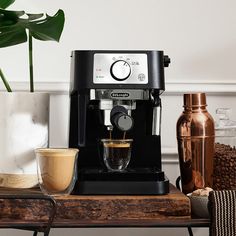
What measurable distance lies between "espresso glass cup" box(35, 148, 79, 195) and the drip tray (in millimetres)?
26

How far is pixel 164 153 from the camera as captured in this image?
146cm

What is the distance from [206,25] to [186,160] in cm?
48

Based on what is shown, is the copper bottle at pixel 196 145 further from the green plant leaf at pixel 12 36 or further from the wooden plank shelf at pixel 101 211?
the green plant leaf at pixel 12 36

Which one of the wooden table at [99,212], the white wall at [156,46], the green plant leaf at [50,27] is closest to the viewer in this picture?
the wooden table at [99,212]

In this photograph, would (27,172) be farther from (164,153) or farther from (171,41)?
(171,41)

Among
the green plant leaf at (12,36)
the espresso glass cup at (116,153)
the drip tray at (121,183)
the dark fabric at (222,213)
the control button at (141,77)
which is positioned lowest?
the dark fabric at (222,213)

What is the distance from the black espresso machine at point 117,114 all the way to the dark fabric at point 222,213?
0.35ft

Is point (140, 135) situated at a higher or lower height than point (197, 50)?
lower

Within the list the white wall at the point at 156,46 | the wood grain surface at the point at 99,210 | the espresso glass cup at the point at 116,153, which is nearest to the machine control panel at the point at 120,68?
the espresso glass cup at the point at 116,153

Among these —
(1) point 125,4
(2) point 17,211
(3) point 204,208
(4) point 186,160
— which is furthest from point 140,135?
(1) point 125,4

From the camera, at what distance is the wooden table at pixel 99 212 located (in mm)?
972

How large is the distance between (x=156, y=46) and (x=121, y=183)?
1.78 feet

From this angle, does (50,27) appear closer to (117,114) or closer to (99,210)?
(117,114)

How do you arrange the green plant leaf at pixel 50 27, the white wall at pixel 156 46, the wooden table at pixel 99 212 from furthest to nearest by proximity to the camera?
the white wall at pixel 156 46 < the green plant leaf at pixel 50 27 < the wooden table at pixel 99 212
